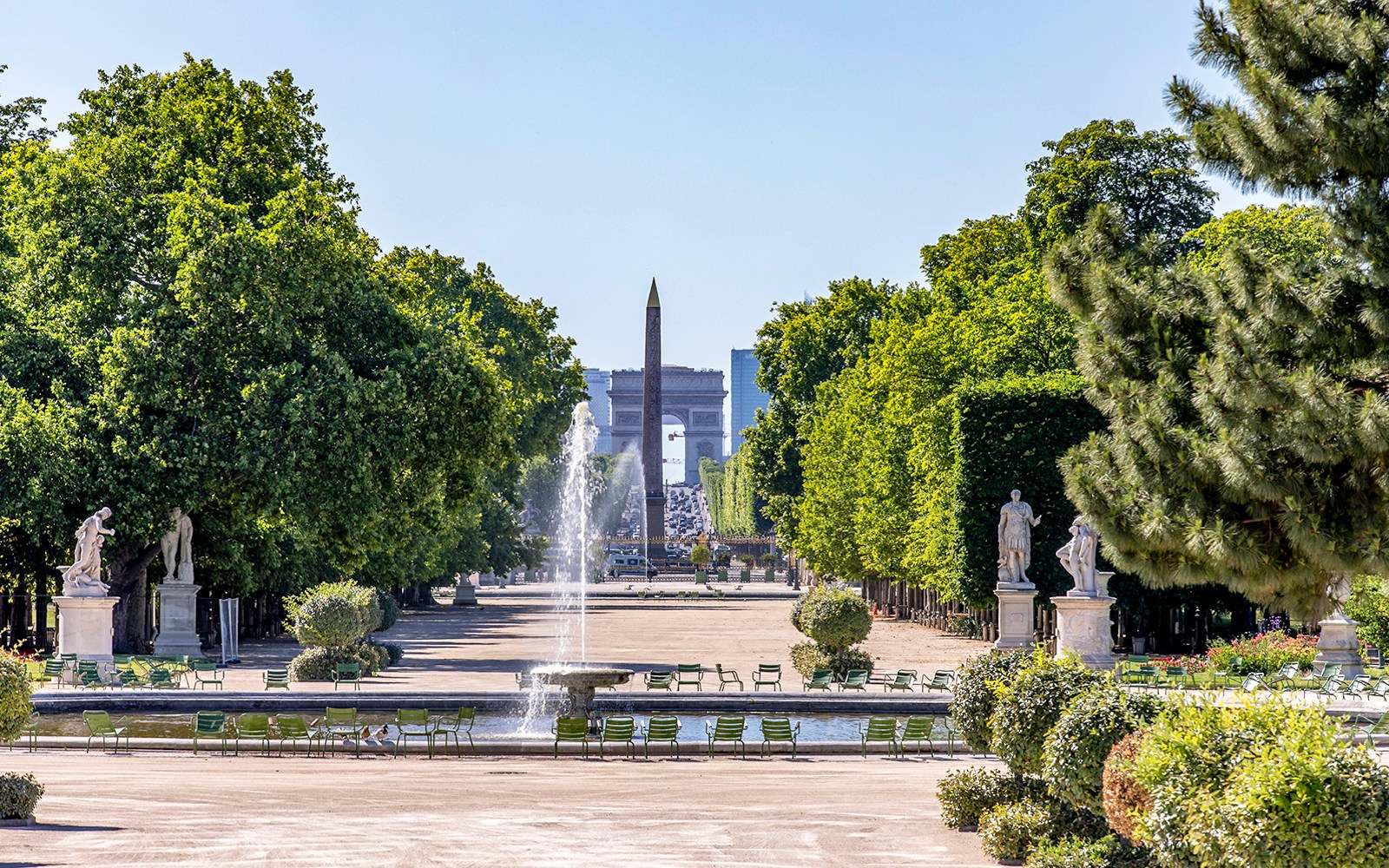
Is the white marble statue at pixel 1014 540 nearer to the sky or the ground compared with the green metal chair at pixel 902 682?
nearer to the sky

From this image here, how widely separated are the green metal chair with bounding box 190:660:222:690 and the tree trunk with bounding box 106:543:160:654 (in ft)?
11.1

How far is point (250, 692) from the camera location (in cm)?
2516

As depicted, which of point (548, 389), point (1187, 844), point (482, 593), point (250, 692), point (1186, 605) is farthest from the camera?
point (482, 593)

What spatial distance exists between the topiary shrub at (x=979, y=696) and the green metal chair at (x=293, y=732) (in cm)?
927

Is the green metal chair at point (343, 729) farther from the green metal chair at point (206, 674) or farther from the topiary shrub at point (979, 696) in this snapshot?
the topiary shrub at point (979, 696)

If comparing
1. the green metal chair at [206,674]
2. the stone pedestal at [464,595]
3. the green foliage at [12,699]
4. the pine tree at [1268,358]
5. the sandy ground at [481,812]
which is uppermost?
the pine tree at [1268,358]

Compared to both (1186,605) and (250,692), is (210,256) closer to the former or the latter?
(250,692)

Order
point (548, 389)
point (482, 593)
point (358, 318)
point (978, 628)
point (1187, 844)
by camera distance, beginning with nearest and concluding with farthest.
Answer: point (1187, 844) < point (358, 318) < point (978, 628) < point (548, 389) < point (482, 593)

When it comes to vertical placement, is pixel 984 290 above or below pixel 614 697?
above

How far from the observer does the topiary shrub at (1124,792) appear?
11133 mm

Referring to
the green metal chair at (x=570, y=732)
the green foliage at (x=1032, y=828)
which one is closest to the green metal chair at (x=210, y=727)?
the green metal chair at (x=570, y=732)

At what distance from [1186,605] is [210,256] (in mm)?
22240

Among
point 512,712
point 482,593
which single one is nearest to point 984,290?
point 512,712

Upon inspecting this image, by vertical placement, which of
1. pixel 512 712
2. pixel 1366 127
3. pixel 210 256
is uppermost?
pixel 210 256
